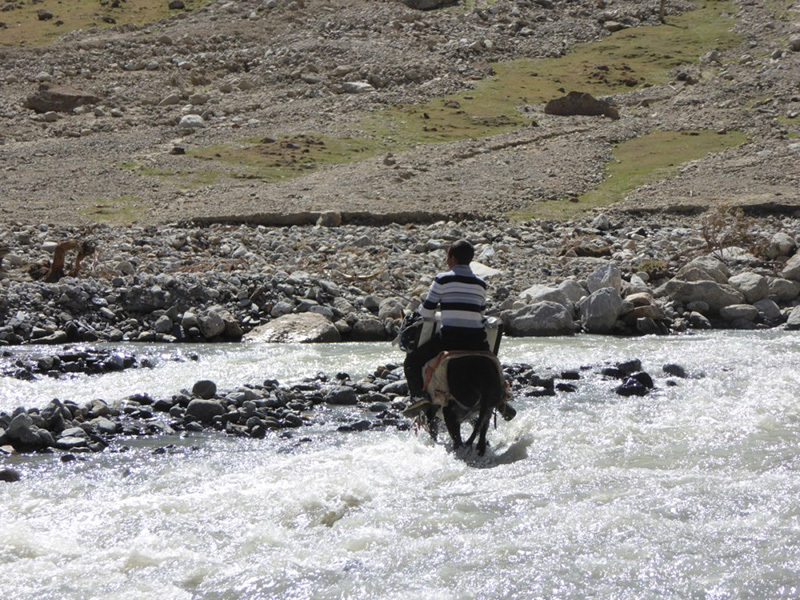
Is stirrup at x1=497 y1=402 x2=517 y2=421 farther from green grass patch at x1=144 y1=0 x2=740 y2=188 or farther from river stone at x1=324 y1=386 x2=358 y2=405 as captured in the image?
green grass patch at x1=144 y1=0 x2=740 y2=188

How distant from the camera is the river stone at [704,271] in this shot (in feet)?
64.1

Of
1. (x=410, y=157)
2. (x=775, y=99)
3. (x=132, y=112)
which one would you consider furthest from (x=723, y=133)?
(x=132, y=112)

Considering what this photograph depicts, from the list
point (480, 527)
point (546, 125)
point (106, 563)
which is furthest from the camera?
point (546, 125)

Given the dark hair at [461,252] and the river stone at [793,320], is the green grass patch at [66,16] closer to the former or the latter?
the river stone at [793,320]

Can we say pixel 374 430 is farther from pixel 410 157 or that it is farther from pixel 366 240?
pixel 410 157

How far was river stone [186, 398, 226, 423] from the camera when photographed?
12.1 metres

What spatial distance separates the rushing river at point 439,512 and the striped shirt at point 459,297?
139cm

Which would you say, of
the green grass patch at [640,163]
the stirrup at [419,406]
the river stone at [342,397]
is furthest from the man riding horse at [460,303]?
the green grass patch at [640,163]

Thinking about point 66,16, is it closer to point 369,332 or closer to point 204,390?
point 369,332

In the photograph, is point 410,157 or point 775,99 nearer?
point 410,157

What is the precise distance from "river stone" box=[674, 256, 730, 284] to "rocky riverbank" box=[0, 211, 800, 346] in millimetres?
33

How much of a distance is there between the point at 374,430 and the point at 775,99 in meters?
35.8

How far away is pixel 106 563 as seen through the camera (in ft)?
26.2

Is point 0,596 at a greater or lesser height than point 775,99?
greater
